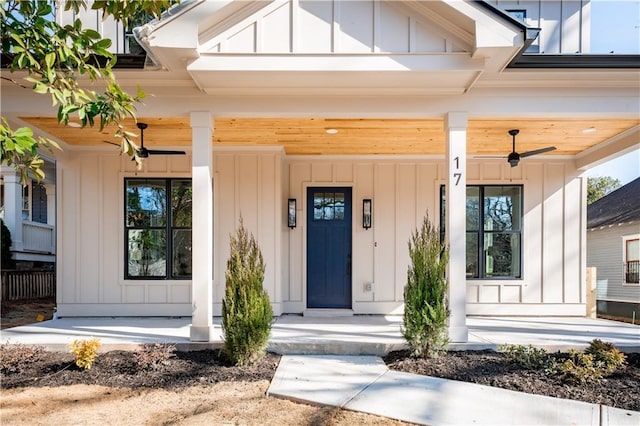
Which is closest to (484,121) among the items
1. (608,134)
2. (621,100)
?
(621,100)

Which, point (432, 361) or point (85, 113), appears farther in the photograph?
point (432, 361)

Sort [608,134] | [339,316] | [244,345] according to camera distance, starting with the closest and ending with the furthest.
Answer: [244,345] < [608,134] < [339,316]

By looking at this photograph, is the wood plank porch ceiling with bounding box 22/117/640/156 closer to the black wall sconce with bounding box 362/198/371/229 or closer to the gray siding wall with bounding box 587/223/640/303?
the black wall sconce with bounding box 362/198/371/229

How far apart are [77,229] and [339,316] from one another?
439 centimetres

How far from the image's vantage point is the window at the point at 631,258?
11.2 m

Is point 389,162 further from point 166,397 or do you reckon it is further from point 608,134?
point 166,397

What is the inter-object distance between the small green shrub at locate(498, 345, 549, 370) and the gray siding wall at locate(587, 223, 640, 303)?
31.8ft

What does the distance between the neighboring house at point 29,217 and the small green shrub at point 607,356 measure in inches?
443

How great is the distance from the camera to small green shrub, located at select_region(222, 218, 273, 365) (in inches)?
154

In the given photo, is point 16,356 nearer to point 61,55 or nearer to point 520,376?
point 61,55

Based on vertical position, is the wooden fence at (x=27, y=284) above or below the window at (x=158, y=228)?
below

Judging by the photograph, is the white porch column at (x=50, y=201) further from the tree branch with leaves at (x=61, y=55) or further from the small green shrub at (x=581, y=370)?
the small green shrub at (x=581, y=370)

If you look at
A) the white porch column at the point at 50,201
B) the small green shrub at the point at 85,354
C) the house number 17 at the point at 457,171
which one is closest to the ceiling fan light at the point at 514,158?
the house number 17 at the point at 457,171

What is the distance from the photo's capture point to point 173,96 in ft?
14.7
